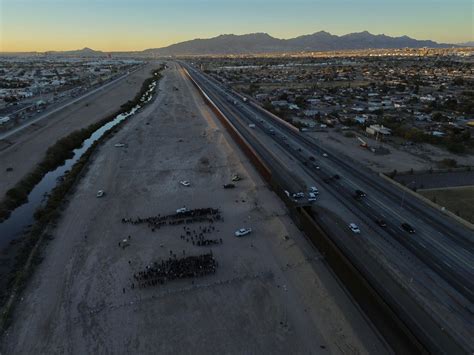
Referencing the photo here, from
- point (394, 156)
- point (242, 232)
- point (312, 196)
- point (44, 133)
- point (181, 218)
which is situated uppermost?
point (312, 196)

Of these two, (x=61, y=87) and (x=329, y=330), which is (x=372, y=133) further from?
(x=61, y=87)

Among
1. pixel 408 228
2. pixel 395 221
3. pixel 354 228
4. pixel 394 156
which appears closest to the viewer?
pixel 408 228

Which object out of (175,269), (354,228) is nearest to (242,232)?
(175,269)

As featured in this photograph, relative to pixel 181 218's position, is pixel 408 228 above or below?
above

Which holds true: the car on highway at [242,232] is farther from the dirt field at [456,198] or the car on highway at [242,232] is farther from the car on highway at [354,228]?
the dirt field at [456,198]

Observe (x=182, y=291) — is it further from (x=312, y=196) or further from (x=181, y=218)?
(x=312, y=196)

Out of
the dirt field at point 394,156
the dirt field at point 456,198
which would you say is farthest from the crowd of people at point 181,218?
the dirt field at point 394,156

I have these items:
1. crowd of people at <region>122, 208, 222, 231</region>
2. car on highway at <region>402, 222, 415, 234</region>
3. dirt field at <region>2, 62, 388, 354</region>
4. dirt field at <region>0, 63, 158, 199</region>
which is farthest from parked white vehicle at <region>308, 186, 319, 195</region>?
dirt field at <region>0, 63, 158, 199</region>
